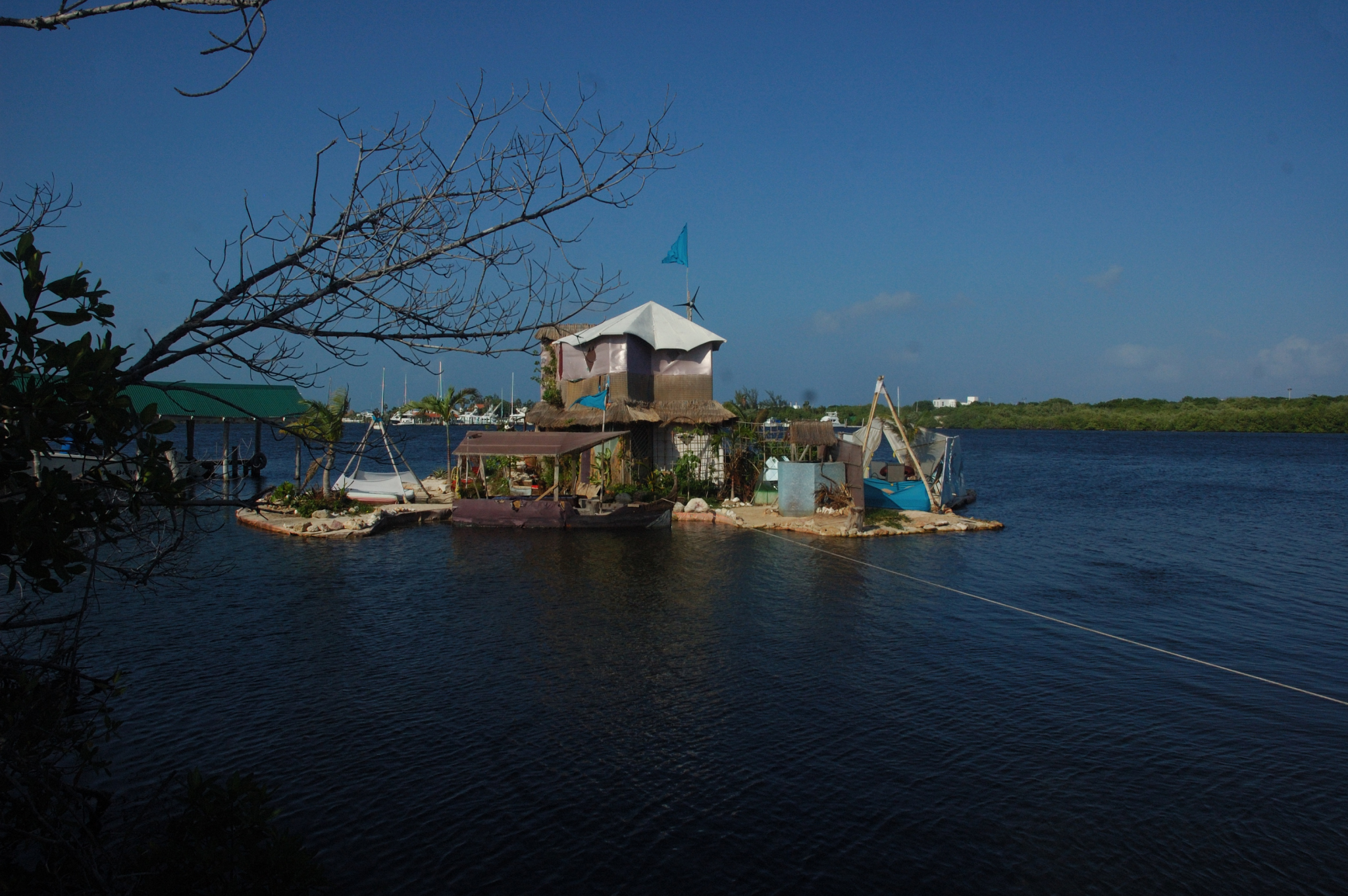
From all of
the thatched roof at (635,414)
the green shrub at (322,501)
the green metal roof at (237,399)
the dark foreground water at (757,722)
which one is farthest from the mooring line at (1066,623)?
the green metal roof at (237,399)

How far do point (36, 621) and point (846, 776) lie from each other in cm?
732

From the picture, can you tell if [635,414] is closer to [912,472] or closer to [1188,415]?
[912,472]

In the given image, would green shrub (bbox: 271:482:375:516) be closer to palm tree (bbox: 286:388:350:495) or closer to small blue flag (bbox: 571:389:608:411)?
palm tree (bbox: 286:388:350:495)

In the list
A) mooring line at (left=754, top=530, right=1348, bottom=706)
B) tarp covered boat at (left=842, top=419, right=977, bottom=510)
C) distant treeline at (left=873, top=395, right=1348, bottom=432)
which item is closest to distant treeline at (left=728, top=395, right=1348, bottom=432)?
distant treeline at (left=873, top=395, right=1348, bottom=432)

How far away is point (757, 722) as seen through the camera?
10.3 m

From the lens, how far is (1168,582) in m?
19.4

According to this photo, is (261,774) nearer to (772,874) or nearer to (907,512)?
(772,874)

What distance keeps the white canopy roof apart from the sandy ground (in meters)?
6.95

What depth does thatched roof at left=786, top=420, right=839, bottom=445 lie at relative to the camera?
2780 centimetres

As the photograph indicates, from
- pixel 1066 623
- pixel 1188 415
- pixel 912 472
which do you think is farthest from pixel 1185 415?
pixel 1066 623

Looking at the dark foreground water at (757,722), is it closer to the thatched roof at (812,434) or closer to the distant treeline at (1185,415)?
the thatched roof at (812,434)

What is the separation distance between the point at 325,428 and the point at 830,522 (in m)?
16.1

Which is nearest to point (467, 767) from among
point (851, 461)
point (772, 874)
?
point (772, 874)

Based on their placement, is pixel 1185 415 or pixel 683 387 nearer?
pixel 683 387
